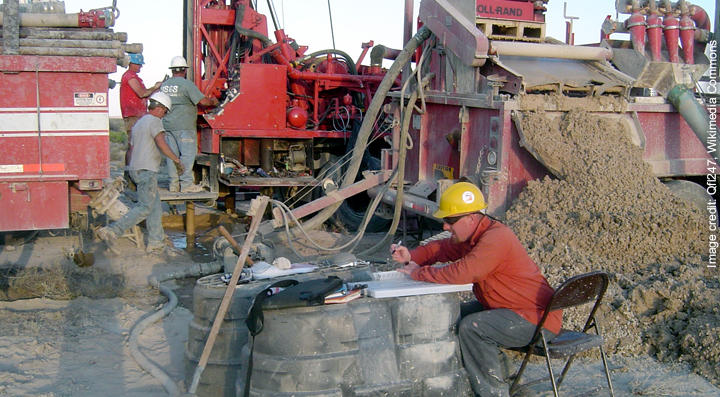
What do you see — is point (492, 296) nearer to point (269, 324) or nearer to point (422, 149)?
point (269, 324)

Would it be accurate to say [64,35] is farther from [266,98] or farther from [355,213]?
[355,213]

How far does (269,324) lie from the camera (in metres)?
3.48

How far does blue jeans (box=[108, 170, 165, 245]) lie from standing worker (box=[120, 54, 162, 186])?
1535mm

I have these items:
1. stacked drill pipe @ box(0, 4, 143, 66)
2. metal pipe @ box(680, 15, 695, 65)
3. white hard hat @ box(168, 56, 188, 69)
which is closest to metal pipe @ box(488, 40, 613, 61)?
metal pipe @ box(680, 15, 695, 65)

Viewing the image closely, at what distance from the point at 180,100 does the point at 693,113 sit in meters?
6.03

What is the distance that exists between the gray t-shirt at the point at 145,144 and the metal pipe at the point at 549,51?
12.7ft

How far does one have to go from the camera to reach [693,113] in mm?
6410

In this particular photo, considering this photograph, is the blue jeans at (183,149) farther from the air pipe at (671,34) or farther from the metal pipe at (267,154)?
the air pipe at (671,34)

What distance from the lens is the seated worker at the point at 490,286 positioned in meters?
3.76

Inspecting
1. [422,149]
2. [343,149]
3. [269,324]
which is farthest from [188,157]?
[269,324]

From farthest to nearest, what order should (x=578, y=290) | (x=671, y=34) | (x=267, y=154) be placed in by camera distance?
(x=267, y=154)
(x=671, y=34)
(x=578, y=290)

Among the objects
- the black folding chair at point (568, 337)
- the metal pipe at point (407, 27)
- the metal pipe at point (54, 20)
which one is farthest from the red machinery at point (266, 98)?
the black folding chair at point (568, 337)

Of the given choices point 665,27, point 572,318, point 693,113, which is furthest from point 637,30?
point 572,318

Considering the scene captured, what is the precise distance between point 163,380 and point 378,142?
5.33 m
